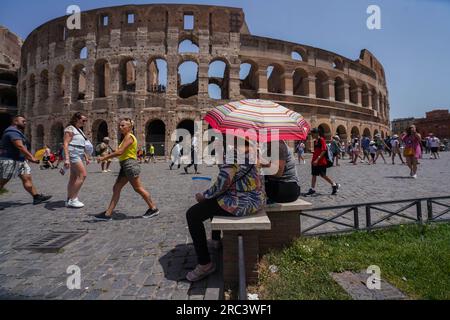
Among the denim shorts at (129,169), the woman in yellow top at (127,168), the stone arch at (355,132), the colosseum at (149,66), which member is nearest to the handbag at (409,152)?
the woman in yellow top at (127,168)

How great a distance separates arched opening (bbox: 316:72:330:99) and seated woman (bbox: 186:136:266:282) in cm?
2617

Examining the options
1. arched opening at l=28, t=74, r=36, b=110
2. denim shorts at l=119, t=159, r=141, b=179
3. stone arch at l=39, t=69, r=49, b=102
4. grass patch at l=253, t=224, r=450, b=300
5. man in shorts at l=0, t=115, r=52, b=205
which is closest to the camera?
grass patch at l=253, t=224, r=450, b=300

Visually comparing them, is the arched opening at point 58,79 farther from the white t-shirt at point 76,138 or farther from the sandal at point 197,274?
the sandal at point 197,274

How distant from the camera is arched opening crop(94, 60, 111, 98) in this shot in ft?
75.5

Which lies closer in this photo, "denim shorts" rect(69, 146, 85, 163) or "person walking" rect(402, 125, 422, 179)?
"denim shorts" rect(69, 146, 85, 163)

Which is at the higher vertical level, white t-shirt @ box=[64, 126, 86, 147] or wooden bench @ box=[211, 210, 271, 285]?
white t-shirt @ box=[64, 126, 86, 147]

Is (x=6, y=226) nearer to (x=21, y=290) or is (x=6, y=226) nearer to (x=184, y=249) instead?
(x=21, y=290)

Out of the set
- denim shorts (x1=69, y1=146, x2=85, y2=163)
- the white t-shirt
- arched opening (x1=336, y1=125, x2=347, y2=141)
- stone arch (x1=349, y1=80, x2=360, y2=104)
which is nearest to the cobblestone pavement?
denim shorts (x1=69, y1=146, x2=85, y2=163)

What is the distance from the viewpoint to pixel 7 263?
119 inches

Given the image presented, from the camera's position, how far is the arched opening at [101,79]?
23000mm

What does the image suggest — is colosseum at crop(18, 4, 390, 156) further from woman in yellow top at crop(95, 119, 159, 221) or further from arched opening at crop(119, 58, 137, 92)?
woman in yellow top at crop(95, 119, 159, 221)

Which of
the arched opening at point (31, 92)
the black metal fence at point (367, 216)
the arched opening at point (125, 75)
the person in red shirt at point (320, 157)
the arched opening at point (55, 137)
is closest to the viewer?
the black metal fence at point (367, 216)

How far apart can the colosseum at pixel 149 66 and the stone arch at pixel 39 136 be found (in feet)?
0.27

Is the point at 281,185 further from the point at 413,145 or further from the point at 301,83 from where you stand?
the point at 301,83
